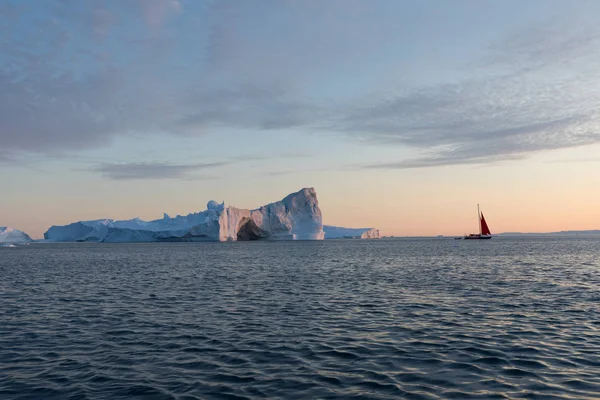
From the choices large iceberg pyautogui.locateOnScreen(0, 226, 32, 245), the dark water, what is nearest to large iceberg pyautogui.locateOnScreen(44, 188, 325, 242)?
large iceberg pyautogui.locateOnScreen(0, 226, 32, 245)

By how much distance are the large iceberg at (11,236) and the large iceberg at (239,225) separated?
4476cm

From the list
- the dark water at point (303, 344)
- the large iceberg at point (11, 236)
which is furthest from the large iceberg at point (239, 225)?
the dark water at point (303, 344)

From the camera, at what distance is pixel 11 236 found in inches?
6713

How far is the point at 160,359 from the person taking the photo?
38.7 ft

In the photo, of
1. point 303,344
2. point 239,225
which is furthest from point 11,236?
point 303,344

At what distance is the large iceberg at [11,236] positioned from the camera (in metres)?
165

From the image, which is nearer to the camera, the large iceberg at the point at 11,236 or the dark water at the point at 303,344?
the dark water at the point at 303,344

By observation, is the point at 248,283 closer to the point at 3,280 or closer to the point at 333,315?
the point at 333,315

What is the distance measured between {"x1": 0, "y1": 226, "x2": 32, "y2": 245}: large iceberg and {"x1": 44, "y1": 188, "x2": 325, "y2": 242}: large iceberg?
44.8 m

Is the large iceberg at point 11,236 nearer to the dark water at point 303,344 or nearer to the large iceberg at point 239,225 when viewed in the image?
the large iceberg at point 239,225

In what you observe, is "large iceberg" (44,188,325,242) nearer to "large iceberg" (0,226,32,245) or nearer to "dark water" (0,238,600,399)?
"large iceberg" (0,226,32,245)

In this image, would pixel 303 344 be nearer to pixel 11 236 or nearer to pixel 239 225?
pixel 239 225

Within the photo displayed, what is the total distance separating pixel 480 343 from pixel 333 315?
230 inches

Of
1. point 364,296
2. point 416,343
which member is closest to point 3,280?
→ point 364,296
